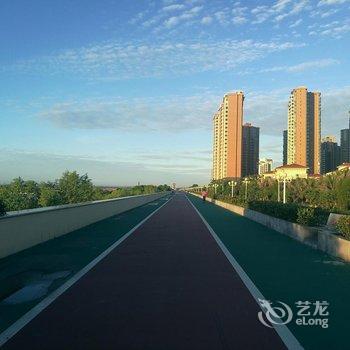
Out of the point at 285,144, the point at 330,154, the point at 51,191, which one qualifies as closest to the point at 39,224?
the point at 51,191

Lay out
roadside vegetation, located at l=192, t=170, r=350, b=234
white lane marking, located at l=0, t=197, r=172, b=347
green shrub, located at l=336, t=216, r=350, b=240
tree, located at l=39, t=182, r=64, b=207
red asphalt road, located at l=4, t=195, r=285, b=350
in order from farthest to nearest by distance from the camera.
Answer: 1. tree, located at l=39, t=182, r=64, b=207
2. roadside vegetation, located at l=192, t=170, r=350, b=234
3. green shrub, located at l=336, t=216, r=350, b=240
4. white lane marking, located at l=0, t=197, r=172, b=347
5. red asphalt road, located at l=4, t=195, r=285, b=350

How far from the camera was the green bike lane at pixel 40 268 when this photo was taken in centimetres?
778

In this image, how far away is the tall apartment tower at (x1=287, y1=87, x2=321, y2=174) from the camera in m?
145

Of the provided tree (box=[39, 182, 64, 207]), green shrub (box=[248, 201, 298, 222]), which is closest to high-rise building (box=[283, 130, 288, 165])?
tree (box=[39, 182, 64, 207])

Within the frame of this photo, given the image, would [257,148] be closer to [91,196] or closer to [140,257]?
[91,196]

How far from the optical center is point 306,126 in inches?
5674

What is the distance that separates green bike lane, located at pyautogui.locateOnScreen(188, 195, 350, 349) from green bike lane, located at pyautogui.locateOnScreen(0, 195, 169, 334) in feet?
12.0

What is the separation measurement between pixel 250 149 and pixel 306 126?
68.0 ft

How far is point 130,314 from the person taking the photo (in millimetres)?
6953

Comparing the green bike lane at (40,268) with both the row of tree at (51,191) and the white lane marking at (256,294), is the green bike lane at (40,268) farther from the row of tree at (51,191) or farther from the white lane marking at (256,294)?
the row of tree at (51,191)

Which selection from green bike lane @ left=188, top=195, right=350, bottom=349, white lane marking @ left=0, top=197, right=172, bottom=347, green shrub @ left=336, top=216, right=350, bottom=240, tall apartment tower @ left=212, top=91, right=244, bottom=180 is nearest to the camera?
white lane marking @ left=0, top=197, right=172, bottom=347

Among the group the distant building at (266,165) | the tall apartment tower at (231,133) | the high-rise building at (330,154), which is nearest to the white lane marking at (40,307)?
the tall apartment tower at (231,133)

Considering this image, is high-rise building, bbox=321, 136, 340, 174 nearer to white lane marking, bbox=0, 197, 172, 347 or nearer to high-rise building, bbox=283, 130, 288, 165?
high-rise building, bbox=283, 130, 288, 165

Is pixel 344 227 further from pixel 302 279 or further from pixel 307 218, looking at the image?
pixel 307 218
